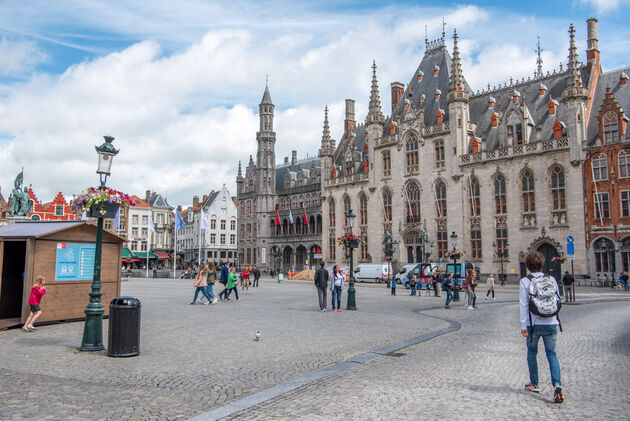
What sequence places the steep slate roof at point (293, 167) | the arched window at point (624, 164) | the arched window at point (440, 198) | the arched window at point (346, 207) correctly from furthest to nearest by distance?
the steep slate roof at point (293, 167) → the arched window at point (346, 207) → the arched window at point (440, 198) → the arched window at point (624, 164)

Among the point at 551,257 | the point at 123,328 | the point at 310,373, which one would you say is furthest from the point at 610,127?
the point at 123,328

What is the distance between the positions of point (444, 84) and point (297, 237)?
94.8 feet

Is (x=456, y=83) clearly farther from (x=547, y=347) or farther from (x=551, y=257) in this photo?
(x=547, y=347)

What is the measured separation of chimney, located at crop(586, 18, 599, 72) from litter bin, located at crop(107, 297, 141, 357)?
45082mm

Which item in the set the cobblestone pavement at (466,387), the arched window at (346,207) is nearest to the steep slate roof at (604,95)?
the arched window at (346,207)

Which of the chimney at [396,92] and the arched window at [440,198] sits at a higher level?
the chimney at [396,92]

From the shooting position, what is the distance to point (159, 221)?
91.4 m

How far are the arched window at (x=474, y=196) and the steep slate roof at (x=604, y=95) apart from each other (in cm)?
1019

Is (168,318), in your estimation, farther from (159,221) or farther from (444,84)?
(159,221)

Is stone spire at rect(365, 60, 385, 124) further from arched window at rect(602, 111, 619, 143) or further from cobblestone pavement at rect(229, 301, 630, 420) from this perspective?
cobblestone pavement at rect(229, 301, 630, 420)

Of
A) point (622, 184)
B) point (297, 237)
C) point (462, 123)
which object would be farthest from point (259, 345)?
point (297, 237)

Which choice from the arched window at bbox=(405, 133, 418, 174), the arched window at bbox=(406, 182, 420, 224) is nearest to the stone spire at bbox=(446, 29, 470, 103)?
the arched window at bbox=(405, 133, 418, 174)

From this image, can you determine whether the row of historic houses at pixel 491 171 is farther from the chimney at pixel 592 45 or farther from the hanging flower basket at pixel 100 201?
the hanging flower basket at pixel 100 201

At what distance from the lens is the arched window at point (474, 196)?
150 feet
